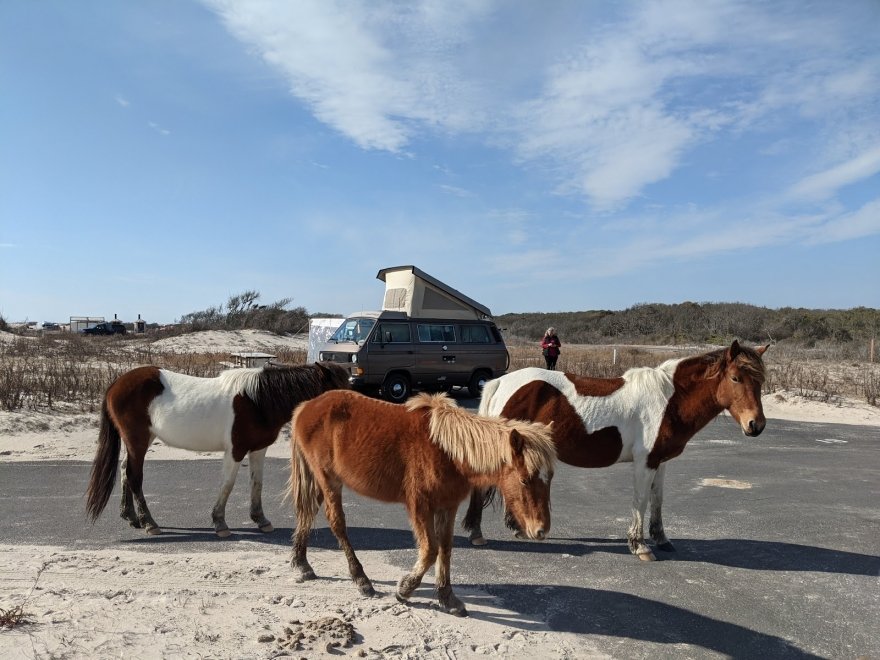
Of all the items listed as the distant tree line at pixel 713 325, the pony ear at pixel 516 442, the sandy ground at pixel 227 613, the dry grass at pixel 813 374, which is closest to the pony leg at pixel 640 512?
the sandy ground at pixel 227 613

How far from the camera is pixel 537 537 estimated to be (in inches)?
130

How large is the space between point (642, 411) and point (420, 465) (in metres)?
2.32

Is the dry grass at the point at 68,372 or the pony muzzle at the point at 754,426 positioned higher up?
the pony muzzle at the point at 754,426

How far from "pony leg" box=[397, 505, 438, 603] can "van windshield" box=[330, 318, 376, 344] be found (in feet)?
33.5

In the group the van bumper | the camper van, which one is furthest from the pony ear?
the camper van

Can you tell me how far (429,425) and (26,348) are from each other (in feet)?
78.9

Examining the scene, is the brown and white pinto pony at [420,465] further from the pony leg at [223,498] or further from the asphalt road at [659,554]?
the pony leg at [223,498]

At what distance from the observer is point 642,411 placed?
5.06m

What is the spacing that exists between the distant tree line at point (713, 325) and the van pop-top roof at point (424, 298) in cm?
2048

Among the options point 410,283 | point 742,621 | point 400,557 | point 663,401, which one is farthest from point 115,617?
point 410,283

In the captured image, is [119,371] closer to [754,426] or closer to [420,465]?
[420,465]

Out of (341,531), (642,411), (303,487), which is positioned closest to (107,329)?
(303,487)

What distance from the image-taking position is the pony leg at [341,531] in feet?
13.1

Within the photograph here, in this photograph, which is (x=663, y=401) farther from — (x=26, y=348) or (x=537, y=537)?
(x=26, y=348)
